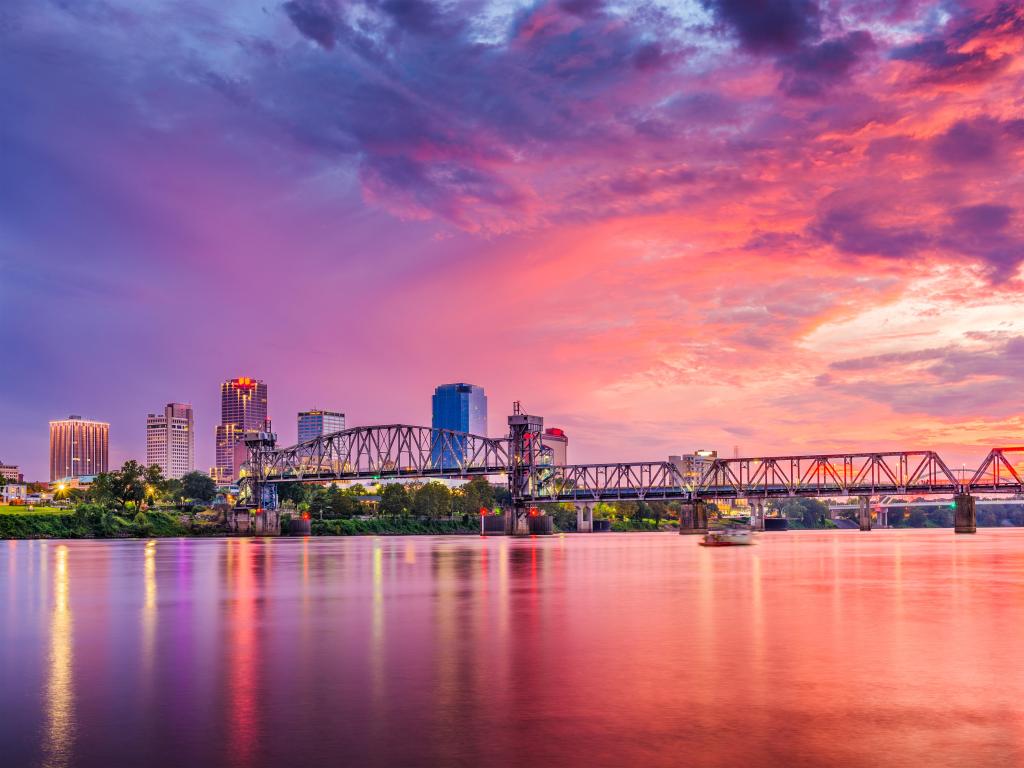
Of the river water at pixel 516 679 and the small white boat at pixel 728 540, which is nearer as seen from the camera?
the river water at pixel 516 679

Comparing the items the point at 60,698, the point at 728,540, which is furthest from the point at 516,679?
the point at 728,540

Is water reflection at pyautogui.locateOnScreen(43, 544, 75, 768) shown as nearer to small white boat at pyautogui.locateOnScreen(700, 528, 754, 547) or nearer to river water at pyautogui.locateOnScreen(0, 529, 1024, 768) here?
river water at pyautogui.locateOnScreen(0, 529, 1024, 768)

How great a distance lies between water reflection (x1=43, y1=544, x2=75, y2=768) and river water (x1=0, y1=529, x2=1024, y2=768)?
0.08 m

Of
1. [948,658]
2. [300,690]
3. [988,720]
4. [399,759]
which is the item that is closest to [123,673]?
[300,690]

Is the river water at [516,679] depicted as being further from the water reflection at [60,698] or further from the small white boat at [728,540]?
the small white boat at [728,540]

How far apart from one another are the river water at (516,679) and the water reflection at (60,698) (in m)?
0.08

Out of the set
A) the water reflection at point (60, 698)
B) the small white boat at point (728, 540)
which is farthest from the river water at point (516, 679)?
the small white boat at point (728, 540)

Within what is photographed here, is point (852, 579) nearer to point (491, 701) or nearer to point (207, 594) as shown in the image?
point (207, 594)

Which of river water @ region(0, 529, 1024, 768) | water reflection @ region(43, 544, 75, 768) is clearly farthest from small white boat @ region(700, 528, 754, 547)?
water reflection @ region(43, 544, 75, 768)

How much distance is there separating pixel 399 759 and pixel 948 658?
16014mm

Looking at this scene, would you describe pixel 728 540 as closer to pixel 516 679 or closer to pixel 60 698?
pixel 516 679

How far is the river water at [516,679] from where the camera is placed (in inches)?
611

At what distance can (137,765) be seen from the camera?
14633mm

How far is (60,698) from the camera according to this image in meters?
20.0
